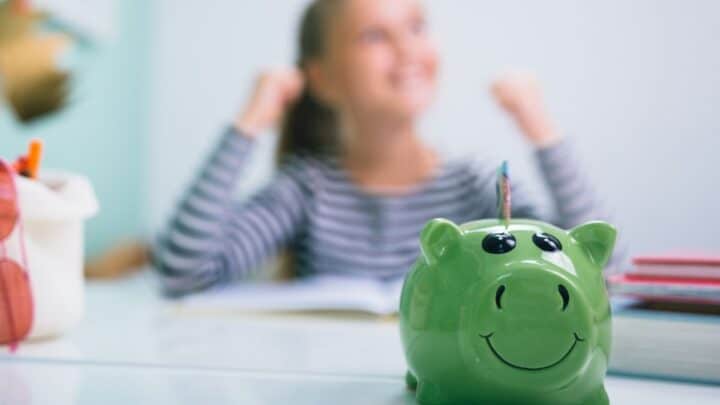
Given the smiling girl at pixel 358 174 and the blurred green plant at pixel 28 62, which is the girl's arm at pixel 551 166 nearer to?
the smiling girl at pixel 358 174

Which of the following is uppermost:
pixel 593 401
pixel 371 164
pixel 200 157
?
pixel 593 401

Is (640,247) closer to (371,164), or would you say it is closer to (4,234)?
(371,164)

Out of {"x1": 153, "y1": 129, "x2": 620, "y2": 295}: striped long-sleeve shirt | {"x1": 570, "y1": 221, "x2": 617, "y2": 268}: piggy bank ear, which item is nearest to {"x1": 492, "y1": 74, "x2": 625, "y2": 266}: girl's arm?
{"x1": 153, "y1": 129, "x2": 620, "y2": 295}: striped long-sleeve shirt

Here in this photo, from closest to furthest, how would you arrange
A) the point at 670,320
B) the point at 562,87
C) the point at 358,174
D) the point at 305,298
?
the point at 670,320, the point at 305,298, the point at 358,174, the point at 562,87

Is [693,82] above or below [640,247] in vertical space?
above

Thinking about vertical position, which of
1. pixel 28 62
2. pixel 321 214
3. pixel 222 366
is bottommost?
pixel 321 214

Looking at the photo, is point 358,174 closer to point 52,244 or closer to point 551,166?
point 551,166

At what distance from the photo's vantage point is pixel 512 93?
3.10 feet

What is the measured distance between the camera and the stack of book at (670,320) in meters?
0.45

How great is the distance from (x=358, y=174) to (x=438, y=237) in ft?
2.10

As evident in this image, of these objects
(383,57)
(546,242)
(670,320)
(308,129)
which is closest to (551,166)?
(383,57)

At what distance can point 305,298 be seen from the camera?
75 cm

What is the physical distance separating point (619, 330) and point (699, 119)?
32.4 inches

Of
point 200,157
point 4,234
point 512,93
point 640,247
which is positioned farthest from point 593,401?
point 200,157
